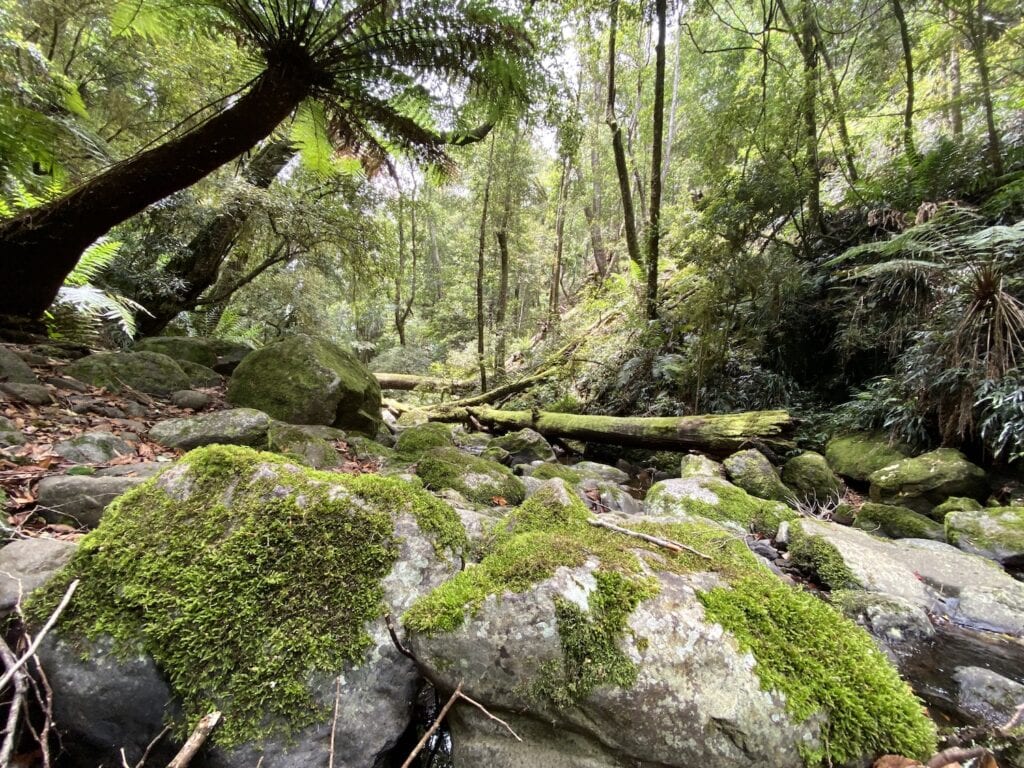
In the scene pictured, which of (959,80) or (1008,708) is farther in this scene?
(959,80)

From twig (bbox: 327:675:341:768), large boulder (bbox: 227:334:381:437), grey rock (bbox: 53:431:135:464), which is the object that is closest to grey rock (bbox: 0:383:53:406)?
grey rock (bbox: 53:431:135:464)

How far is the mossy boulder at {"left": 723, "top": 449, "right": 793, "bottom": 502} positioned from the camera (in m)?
4.20

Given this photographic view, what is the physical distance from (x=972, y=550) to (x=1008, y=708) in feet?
6.46

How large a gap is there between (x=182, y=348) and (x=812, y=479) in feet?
25.5

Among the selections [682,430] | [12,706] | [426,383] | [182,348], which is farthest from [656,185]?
[12,706]

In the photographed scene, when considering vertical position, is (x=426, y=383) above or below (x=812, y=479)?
above

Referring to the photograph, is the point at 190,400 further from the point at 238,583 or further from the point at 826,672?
the point at 826,672

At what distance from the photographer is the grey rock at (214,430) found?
297cm

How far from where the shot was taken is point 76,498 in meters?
1.80

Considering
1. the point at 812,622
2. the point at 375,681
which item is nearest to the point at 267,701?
the point at 375,681

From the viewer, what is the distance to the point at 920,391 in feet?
14.3

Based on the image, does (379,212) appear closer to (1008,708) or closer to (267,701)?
(267,701)

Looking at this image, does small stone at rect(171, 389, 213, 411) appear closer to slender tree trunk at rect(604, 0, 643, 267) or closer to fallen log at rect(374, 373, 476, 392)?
fallen log at rect(374, 373, 476, 392)

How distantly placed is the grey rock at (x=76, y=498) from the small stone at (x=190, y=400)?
232 centimetres
